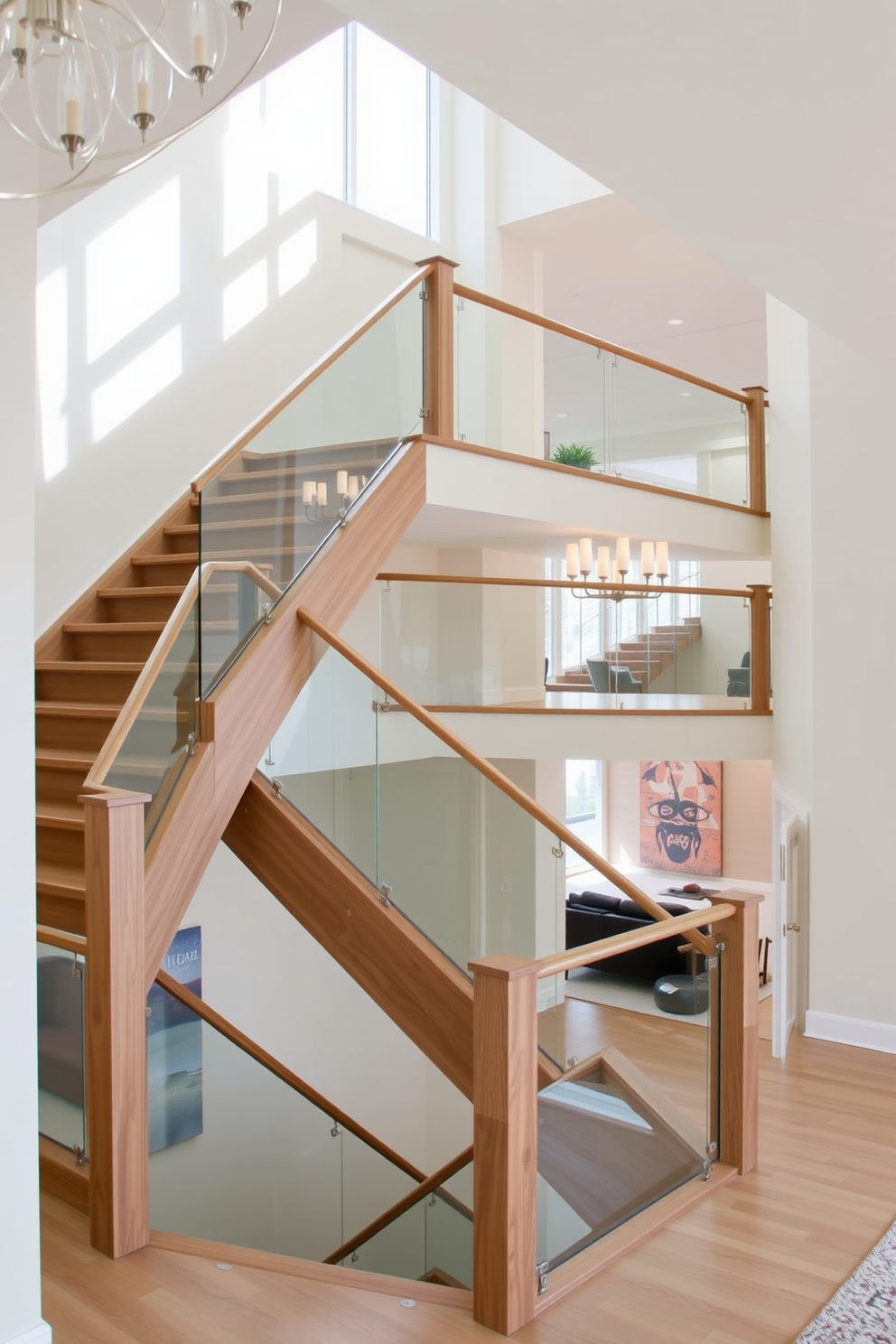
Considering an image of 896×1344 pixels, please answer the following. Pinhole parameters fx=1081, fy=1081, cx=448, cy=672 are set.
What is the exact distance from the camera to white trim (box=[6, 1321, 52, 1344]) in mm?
2861

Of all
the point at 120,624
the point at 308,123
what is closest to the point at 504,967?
the point at 120,624

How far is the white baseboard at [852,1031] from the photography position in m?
6.01

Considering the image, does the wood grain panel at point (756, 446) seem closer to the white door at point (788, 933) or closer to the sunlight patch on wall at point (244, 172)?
the white door at point (788, 933)

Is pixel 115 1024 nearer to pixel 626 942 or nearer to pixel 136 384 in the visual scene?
pixel 626 942

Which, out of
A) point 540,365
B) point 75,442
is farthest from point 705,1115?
point 540,365

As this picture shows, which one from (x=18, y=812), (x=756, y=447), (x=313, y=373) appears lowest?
(x=18, y=812)

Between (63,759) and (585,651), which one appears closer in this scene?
(63,759)

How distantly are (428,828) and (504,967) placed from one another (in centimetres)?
153

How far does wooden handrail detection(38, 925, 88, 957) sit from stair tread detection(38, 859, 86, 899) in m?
0.22

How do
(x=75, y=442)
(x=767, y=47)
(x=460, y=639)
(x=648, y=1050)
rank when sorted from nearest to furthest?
(x=767, y=47) < (x=648, y=1050) < (x=75, y=442) < (x=460, y=639)

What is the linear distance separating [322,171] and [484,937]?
6.59m

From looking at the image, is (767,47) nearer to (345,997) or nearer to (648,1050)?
(648,1050)

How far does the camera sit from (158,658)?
14.4ft

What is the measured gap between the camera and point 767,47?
2.34 m
